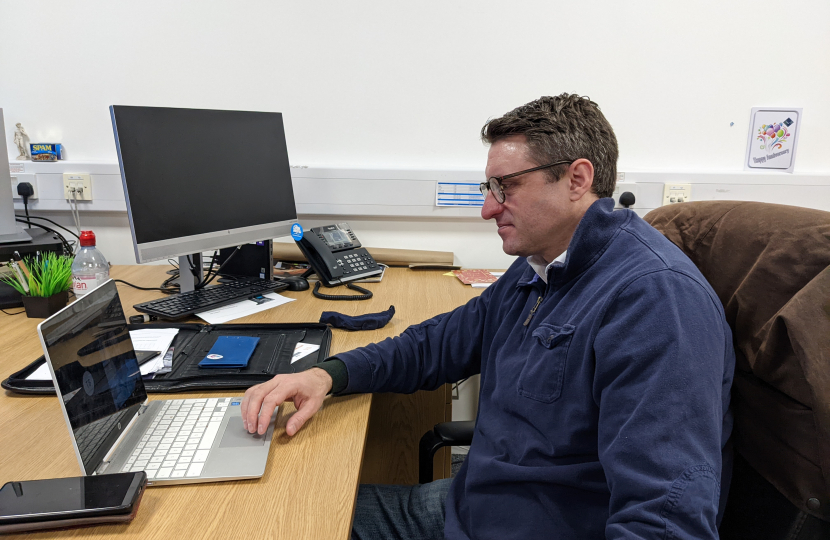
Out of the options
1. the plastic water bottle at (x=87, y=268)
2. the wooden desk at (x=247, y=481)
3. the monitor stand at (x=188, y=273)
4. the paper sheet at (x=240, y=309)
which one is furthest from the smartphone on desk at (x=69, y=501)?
the monitor stand at (x=188, y=273)

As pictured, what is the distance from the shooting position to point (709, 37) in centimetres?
197

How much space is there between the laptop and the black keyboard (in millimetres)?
489

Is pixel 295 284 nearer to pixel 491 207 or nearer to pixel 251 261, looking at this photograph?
pixel 251 261

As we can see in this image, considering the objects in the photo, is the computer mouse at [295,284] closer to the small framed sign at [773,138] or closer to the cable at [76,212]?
the cable at [76,212]

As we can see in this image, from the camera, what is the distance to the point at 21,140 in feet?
6.68

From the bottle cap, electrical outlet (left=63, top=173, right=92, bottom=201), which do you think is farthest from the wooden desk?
electrical outlet (left=63, top=173, right=92, bottom=201)

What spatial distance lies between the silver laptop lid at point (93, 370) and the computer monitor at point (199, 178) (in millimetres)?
504

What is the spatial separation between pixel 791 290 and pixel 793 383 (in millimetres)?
132

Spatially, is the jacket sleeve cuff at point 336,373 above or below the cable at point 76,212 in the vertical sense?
below

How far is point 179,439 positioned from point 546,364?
1.98 feet

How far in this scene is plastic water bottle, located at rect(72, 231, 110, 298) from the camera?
1.41 m

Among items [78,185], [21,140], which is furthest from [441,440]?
[21,140]

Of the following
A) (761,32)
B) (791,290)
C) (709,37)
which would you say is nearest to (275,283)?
(791,290)

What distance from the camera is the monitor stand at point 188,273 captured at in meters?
1.58
